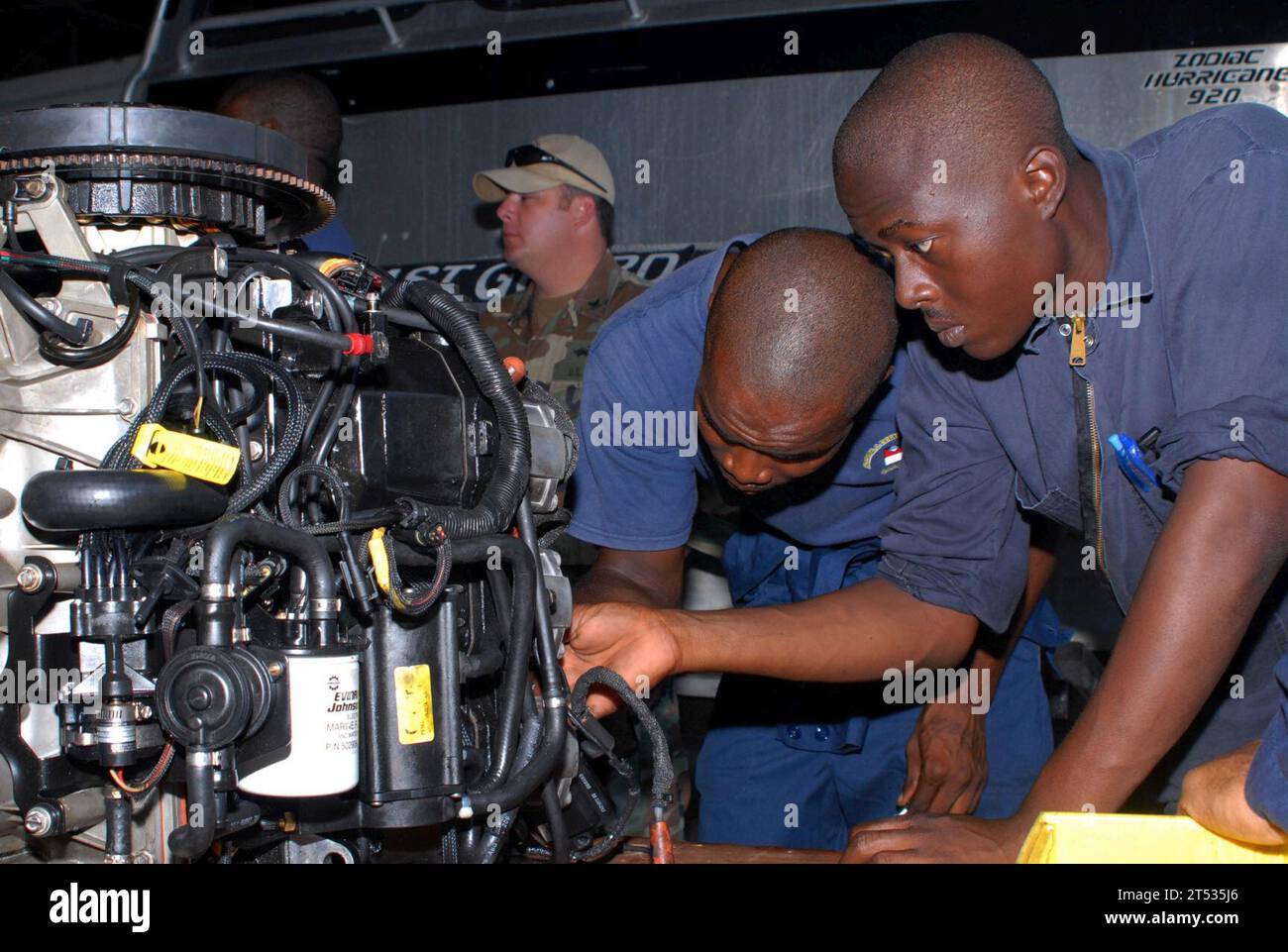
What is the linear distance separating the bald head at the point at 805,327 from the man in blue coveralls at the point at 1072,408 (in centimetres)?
13

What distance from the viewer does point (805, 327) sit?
1.89m

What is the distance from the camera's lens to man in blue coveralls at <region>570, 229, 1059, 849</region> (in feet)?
6.31

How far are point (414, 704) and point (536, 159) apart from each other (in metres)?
2.67

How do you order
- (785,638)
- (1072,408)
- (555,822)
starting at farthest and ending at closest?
1. (785,638)
2. (1072,408)
3. (555,822)

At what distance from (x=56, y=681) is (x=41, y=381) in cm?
29

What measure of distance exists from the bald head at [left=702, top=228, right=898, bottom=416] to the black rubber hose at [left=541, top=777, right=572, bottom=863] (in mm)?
768

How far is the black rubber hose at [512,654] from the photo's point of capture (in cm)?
125

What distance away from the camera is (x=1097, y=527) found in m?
1.85
